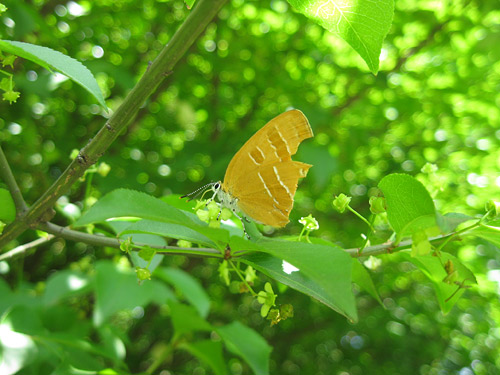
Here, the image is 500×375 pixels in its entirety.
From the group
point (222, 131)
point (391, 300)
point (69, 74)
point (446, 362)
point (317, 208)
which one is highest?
point (69, 74)

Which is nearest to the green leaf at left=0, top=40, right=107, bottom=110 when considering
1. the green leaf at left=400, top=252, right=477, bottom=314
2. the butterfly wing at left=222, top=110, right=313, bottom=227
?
the butterfly wing at left=222, top=110, right=313, bottom=227

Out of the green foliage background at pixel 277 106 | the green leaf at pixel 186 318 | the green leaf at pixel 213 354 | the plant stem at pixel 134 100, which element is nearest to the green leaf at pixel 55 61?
the plant stem at pixel 134 100

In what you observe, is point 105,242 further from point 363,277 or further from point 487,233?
point 487,233

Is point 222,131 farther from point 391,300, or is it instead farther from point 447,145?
point 391,300

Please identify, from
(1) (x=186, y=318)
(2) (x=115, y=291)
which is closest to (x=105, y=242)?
(1) (x=186, y=318)

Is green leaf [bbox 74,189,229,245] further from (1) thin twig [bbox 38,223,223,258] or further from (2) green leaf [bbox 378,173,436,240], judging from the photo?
(2) green leaf [bbox 378,173,436,240]

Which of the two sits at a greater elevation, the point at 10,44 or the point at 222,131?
the point at 10,44

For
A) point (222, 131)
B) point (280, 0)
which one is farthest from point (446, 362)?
point (280, 0)
